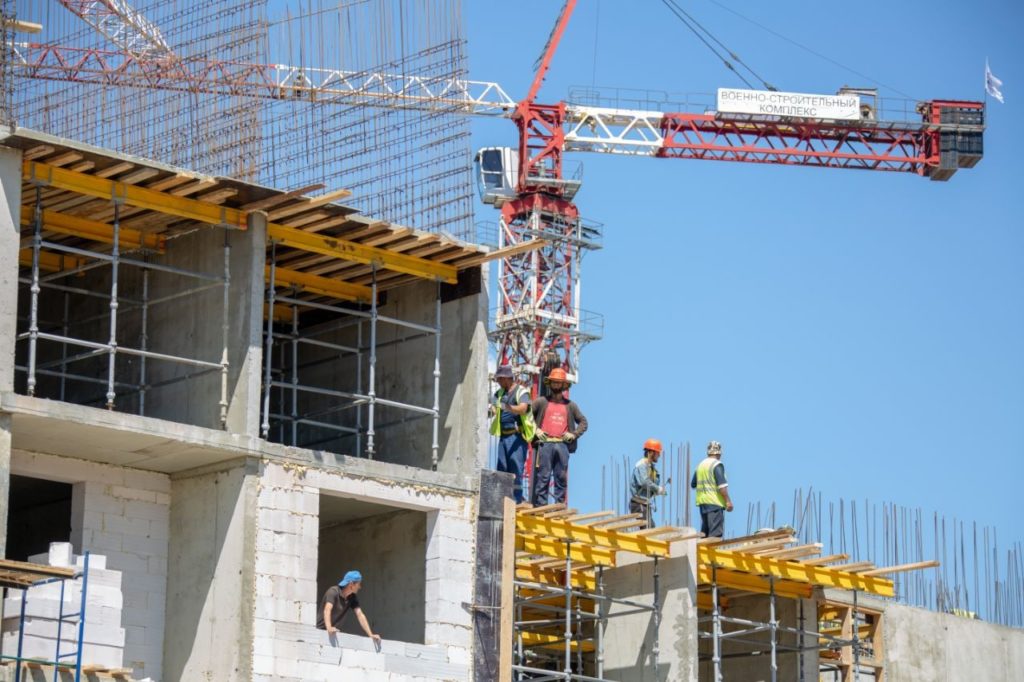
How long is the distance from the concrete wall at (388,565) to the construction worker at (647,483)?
3.64 meters

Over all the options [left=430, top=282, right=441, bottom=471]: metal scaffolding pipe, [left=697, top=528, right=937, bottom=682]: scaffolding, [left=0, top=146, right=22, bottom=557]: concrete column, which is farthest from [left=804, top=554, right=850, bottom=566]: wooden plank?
[left=0, top=146, right=22, bottom=557]: concrete column

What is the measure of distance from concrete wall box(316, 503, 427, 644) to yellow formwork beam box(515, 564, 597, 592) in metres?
1.94

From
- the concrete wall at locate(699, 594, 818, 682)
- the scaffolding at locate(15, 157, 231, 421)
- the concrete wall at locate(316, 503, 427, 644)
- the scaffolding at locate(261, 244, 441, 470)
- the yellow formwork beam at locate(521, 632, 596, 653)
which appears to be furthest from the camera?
the concrete wall at locate(699, 594, 818, 682)

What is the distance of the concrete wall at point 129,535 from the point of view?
78.3 ft

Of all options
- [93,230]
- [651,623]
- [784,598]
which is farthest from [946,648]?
[93,230]

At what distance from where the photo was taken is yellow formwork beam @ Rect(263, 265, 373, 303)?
26828 mm

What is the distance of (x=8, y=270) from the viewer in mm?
22406

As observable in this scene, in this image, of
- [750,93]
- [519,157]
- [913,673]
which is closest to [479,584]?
[913,673]

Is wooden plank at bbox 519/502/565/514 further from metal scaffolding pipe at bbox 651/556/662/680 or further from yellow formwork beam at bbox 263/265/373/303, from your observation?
yellow formwork beam at bbox 263/265/373/303

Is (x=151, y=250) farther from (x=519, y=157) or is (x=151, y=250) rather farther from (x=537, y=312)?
(x=519, y=157)

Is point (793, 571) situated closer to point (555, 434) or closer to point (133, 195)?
point (555, 434)

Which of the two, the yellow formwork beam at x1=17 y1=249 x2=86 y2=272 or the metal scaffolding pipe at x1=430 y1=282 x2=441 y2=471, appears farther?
the yellow formwork beam at x1=17 y1=249 x2=86 y2=272

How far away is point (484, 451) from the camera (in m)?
26.6

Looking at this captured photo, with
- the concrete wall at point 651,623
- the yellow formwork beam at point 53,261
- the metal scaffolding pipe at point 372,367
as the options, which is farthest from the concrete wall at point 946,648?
the yellow formwork beam at point 53,261
